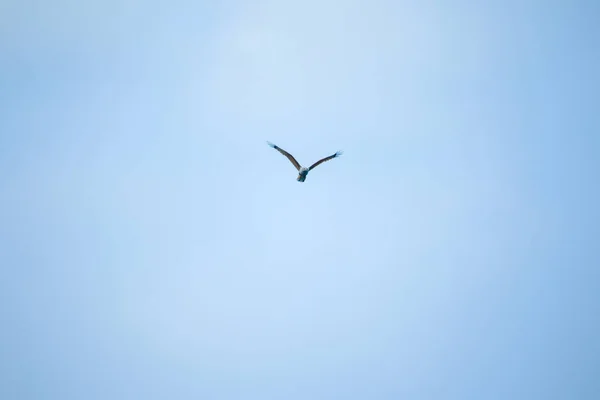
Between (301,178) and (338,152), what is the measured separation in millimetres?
4471

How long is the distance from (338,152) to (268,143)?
5.62m

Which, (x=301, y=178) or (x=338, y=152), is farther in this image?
(x=301, y=178)

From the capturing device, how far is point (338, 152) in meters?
41.5

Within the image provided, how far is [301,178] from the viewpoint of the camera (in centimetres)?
4447

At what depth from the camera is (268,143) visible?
141 feet

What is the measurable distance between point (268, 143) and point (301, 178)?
397 cm
